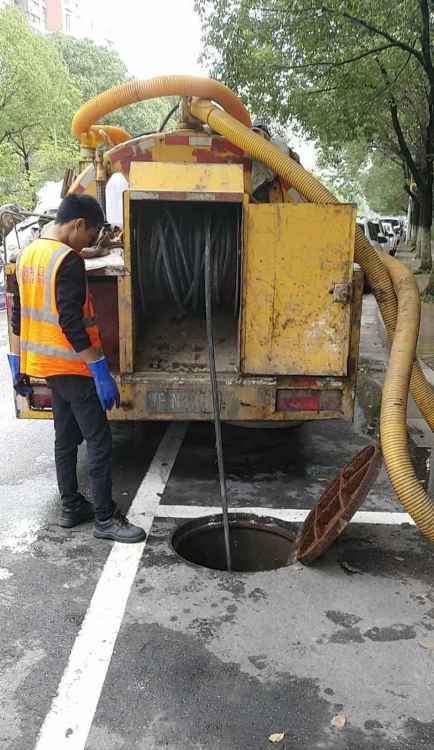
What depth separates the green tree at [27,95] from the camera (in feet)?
70.3

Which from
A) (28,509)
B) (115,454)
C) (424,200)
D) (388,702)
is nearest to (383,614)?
(388,702)

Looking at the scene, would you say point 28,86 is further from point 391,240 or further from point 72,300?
point 72,300

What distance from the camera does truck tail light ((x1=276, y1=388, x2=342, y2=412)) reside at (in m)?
4.41

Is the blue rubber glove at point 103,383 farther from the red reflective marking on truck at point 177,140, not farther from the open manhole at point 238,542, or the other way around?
the red reflective marking on truck at point 177,140

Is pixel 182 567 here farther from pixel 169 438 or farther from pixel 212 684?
pixel 169 438

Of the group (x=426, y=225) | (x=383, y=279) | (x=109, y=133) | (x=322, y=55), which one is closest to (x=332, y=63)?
(x=322, y=55)

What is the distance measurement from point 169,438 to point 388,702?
3216 mm

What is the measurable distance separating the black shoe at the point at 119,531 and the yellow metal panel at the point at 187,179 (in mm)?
1951

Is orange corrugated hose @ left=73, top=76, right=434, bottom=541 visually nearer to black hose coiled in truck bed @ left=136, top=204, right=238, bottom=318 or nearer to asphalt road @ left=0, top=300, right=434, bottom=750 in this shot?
asphalt road @ left=0, top=300, right=434, bottom=750

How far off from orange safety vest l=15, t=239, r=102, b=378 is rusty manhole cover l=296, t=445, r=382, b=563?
4.92 ft

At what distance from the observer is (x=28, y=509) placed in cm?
421

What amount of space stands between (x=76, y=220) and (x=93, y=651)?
2157 mm

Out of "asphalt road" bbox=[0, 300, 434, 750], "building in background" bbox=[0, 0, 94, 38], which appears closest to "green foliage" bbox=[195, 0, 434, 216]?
"asphalt road" bbox=[0, 300, 434, 750]

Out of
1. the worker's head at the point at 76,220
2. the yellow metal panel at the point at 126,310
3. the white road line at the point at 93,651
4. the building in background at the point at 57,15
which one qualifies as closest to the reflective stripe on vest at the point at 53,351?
the worker's head at the point at 76,220
